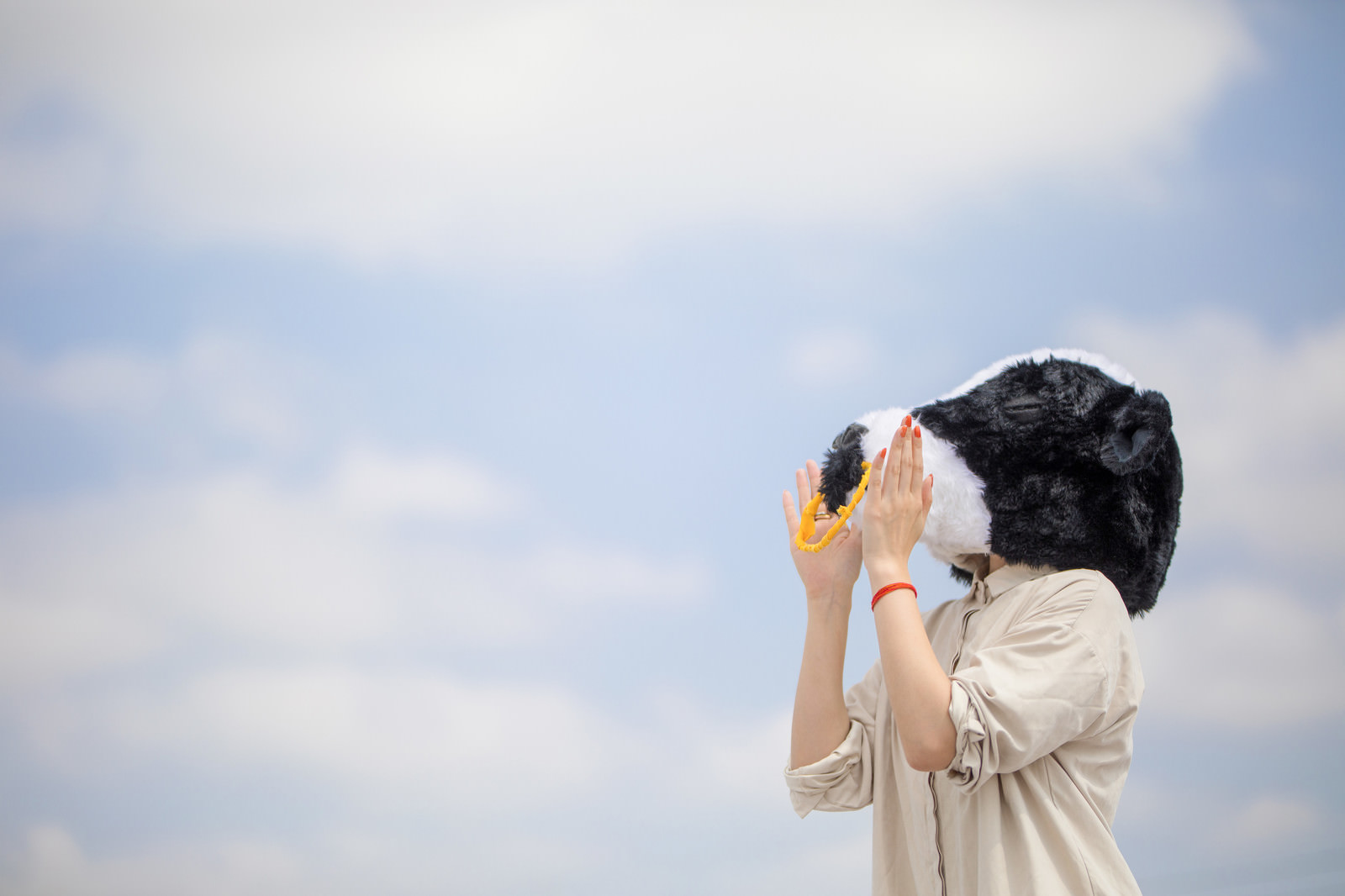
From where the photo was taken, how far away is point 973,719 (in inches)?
39.6

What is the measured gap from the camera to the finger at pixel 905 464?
44.5 inches

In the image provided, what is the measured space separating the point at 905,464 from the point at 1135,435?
238 mm

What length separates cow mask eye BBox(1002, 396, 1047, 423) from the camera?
114 centimetres

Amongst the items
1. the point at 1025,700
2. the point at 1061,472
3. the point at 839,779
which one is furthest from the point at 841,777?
the point at 1061,472

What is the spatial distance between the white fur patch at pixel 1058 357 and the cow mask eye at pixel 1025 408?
60mm

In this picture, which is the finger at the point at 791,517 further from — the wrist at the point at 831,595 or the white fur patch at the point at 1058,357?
the white fur patch at the point at 1058,357

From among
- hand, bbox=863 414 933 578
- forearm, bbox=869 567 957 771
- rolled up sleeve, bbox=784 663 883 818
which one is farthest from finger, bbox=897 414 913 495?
rolled up sleeve, bbox=784 663 883 818

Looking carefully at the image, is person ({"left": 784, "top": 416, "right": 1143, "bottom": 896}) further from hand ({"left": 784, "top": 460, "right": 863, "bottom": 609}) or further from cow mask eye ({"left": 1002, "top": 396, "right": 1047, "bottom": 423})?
cow mask eye ({"left": 1002, "top": 396, "right": 1047, "bottom": 423})

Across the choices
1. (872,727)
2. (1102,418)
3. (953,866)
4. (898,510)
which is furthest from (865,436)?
(953,866)

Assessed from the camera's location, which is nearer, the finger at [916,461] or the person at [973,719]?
the person at [973,719]

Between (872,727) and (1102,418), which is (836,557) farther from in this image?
(1102,418)

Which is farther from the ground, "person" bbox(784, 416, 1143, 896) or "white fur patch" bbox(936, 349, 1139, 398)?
"white fur patch" bbox(936, 349, 1139, 398)

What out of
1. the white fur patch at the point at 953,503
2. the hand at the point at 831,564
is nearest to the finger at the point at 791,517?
the hand at the point at 831,564

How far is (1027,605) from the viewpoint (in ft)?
3.68
